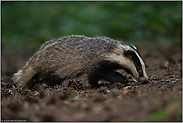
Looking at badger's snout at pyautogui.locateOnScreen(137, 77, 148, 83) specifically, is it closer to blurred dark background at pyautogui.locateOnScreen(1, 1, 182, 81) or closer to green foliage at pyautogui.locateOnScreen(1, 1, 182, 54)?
blurred dark background at pyautogui.locateOnScreen(1, 1, 182, 81)

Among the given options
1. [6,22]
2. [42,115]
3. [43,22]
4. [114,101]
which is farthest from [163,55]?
[6,22]

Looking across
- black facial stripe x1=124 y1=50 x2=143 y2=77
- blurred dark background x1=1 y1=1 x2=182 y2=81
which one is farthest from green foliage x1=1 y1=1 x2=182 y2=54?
black facial stripe x1=124 y1=50 x2=143 y2=77

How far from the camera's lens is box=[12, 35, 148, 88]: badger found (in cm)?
598

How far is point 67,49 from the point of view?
6301 mm

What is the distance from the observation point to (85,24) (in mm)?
15359

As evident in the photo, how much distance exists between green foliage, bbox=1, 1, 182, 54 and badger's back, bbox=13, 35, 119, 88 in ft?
23.6

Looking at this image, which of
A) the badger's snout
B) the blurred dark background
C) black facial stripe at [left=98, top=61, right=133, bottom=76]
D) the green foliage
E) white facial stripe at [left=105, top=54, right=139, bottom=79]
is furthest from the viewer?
the green foliage

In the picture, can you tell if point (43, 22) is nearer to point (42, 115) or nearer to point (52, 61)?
point (52, 61)

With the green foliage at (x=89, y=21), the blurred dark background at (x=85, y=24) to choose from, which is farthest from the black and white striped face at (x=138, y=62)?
the green foliage at (x=89, y=21)

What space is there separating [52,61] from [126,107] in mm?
3349

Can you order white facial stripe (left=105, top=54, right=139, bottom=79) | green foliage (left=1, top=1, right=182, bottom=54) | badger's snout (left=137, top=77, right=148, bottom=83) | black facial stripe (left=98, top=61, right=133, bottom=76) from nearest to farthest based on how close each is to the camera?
1. badger's snout (left=137, top=77, right=148, bottom=83)
2. white facial stripe (left=105, top=54, right=139, bottom=79)
3. black facial stripe (left=98, top=61, right=133, bottom=76)
4. green foliage (left=1, top=1, right=182, bottom=54)

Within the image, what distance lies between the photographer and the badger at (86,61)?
5980 mm

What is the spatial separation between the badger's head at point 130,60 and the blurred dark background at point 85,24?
4.64 metres

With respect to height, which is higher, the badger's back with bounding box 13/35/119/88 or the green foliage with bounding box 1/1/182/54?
the green foliage with bounding box 1/1/182/54
